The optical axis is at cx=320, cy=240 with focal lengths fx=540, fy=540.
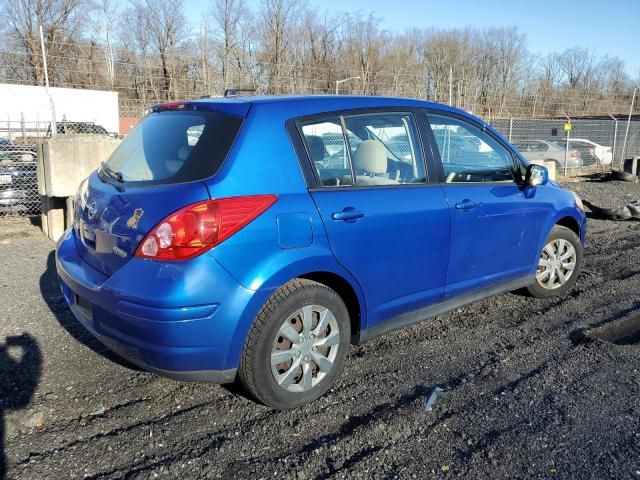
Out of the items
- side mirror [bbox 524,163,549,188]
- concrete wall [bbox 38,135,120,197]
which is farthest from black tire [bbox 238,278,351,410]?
concrete wall [bbox 38,135,120,197]

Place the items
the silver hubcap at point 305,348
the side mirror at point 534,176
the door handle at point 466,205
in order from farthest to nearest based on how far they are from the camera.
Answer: the side mirror at point 534,176 < the door handle at point 466,205 < the silver hubcap at point 305,348

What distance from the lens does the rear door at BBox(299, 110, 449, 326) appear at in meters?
3.07

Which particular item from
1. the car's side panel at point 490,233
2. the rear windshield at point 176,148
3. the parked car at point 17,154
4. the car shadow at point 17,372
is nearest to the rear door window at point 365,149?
the car's side panel at point 490,233

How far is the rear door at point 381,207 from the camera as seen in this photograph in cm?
307

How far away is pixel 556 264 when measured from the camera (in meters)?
4.82

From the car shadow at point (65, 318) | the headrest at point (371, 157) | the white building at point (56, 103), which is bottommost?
the car shadow at point (65, 318)

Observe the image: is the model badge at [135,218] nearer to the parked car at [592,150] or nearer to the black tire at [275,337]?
the black tire at [275,337]

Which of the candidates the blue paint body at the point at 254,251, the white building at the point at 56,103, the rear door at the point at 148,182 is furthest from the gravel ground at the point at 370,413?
the white building at the point at 56,103

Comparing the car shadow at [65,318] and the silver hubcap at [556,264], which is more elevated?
the silver hubcap at [556,264]

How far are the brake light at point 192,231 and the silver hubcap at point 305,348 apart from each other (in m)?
0.62

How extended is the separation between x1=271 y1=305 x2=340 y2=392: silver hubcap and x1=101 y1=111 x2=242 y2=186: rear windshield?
93cm

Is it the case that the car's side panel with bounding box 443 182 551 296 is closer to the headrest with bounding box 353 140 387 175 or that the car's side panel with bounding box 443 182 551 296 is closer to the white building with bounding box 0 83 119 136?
the headrest with bounding box 353 140 387 175

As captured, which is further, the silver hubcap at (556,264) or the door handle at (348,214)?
the silver hubcap at (556,264)

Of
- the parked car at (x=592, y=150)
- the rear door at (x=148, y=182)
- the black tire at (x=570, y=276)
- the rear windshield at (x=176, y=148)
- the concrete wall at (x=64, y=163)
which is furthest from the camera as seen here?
the parked car at (x=592, y=150)
